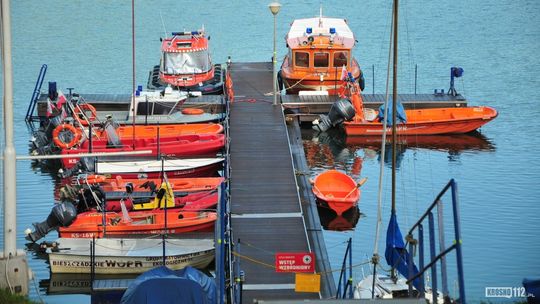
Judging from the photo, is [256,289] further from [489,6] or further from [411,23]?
[489,6]

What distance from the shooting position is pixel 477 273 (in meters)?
30.2

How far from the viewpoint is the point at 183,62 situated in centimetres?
4712

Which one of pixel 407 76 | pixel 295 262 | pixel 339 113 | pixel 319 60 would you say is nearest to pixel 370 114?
pixel 339 113

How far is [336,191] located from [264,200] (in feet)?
9.24

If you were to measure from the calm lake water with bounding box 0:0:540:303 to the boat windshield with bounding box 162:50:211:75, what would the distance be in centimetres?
615

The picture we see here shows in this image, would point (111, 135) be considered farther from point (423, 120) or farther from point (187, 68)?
point (423, 120)

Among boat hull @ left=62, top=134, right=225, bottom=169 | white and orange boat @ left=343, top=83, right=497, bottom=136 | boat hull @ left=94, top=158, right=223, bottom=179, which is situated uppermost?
white and orange boat @ left=343, top=83, right=497, bottom=136

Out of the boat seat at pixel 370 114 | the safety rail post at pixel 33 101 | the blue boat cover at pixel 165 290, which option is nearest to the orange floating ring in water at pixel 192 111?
the boat seat at pixel 370 114

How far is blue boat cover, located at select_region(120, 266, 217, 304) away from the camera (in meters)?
23.5

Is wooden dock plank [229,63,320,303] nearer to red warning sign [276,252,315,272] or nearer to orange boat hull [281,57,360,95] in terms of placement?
red warning sign [276,252,315,272]

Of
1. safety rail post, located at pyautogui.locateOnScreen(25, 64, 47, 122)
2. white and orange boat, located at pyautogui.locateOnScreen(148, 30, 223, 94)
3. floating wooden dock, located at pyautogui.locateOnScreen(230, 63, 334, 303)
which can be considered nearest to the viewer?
floating wooden dock, located at pyautogui.locateOnScreen(230, 63, 334, 303)

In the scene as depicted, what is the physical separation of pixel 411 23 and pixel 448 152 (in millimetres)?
27340

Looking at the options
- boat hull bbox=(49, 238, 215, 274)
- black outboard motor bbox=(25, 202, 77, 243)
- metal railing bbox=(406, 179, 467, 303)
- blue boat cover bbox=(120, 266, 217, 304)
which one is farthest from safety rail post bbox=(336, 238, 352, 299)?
black outboard motor bbox=(25, 202, 77, 243)

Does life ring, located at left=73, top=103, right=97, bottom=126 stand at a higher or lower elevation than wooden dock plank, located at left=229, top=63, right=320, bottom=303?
higher
